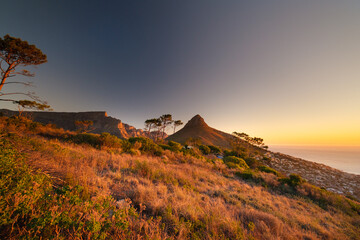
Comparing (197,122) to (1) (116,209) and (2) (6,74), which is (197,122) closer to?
(2) (6,74)

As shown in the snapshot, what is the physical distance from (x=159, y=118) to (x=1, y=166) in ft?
127

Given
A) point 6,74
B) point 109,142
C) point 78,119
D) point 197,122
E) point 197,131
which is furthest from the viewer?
point 78,119

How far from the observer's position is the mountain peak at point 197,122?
62.2 metres

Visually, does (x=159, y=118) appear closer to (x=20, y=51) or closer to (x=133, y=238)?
(x=20, y=51)

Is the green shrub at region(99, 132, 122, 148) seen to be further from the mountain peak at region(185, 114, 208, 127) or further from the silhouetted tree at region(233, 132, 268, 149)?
the mountain peak at region(185, 114, 208, 127)

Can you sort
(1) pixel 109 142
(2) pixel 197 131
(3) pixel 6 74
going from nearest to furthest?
(1) pixel 109 142, (3) pixel 6 74, (2) pixel 197 131

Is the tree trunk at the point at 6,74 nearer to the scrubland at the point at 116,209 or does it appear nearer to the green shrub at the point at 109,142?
the green shrub at the point at 109,142

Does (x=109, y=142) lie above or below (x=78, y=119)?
below

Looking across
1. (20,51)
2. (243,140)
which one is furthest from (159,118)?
(20,51)

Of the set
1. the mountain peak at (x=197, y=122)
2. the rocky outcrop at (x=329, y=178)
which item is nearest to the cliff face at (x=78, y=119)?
the mountain peak at (x=197, y=122)

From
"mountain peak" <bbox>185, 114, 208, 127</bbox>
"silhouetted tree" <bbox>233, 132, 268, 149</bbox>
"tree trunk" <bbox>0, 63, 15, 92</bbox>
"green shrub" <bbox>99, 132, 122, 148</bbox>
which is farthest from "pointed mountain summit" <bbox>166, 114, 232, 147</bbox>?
"tree trunk" <bbox>0, 63, 15, 92</bbox>

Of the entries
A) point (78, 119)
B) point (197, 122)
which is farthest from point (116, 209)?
point (78, 119)

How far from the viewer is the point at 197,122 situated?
6325 centimetres

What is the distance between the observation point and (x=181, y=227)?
234cm
